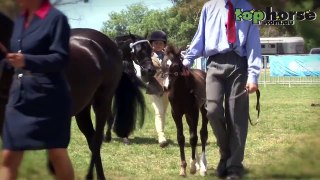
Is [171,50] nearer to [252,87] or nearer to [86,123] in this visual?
[86,123]

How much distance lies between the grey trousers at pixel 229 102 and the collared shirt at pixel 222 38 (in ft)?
0.32

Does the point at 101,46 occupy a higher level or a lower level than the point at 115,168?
higher

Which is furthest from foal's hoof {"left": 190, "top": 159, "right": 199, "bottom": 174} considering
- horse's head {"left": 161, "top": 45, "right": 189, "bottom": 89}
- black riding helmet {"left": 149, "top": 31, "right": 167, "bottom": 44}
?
black riding helmet {"left": 149, "top": 31, "right": 167, "bottom": 44}

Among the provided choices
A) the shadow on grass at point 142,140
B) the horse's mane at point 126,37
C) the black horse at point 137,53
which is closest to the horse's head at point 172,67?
the black horse at point 137,53

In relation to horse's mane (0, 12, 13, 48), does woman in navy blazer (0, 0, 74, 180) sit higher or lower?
lower

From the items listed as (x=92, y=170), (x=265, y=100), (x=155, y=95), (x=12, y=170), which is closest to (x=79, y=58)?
(x=92, y=170)

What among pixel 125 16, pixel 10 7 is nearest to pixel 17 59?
pixel 10 7

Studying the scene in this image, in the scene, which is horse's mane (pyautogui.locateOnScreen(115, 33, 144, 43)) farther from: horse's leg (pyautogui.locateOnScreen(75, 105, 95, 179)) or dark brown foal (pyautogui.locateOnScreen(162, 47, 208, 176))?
horse's leg (pyautogui.locateOnScreen(75, 105, 95, 179))

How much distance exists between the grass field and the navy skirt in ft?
1.16

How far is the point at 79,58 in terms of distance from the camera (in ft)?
20.1

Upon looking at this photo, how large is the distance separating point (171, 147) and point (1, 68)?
6.02m

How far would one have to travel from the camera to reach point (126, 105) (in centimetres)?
777

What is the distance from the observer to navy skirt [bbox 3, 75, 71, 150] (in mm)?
3621

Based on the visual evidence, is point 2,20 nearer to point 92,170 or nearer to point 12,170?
point 12,170
